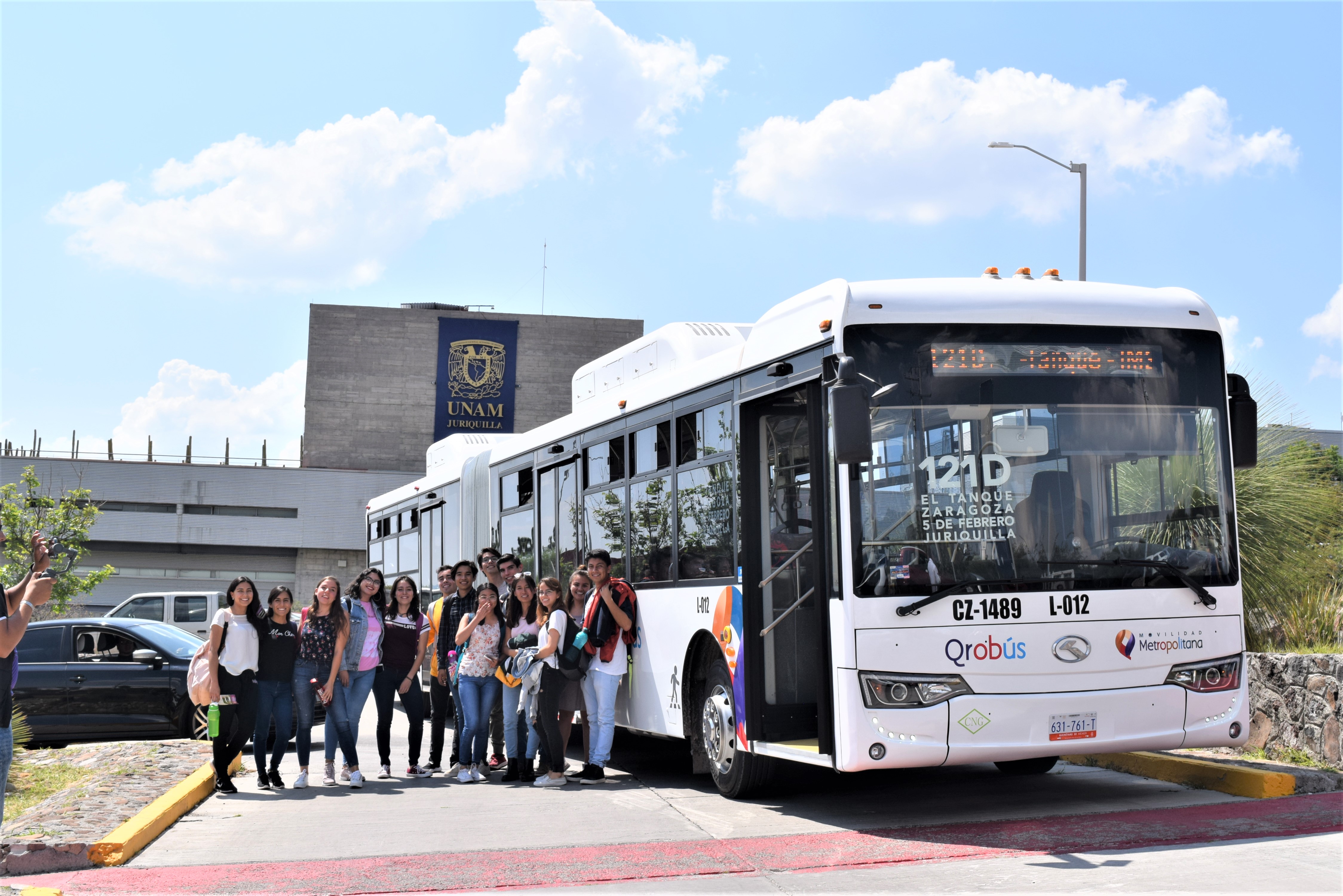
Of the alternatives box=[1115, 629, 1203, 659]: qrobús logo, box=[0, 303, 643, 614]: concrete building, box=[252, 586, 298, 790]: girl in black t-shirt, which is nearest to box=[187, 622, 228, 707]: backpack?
box=[252, 586, 298, 790]: girl in black t-shirt

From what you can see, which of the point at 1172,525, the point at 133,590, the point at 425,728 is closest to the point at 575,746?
the point at 425,728

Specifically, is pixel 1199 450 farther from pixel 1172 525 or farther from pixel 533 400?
pixel 533 400

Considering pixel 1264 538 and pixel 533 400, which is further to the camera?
pixel 533 400

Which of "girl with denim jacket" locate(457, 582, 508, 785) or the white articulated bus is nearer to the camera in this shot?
the white articulated bus

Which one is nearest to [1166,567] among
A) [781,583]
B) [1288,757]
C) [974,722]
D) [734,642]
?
[974,722]

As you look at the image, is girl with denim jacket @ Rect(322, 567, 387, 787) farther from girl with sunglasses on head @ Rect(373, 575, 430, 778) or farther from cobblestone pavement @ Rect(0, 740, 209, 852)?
cobblestone pavement @ Rect(0, 740, 209, 852)

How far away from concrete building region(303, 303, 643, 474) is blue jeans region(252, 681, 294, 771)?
48.2 m

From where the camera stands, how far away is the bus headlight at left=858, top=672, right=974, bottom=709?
796cm

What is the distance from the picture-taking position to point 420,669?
12.6 meters

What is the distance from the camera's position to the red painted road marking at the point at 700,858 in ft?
24.3

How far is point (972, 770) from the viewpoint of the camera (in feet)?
37.8

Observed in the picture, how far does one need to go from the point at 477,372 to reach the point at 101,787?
171 feet

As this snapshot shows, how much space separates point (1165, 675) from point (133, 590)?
51.0 metres

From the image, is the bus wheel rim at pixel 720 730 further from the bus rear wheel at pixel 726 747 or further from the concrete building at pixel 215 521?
the concrete building at pixel 215 521
